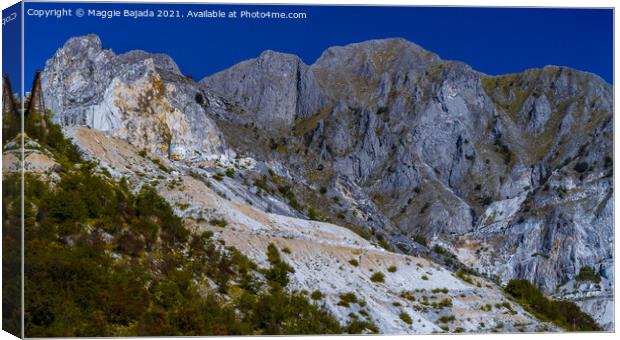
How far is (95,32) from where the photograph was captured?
83.0 feet

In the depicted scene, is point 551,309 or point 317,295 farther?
point 551,309

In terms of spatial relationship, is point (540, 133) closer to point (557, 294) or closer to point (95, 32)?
point (557, 294)

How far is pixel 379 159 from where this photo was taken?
5309 centimetres

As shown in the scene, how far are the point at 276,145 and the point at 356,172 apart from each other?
7.68 meters

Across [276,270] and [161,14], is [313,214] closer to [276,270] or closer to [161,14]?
[276,270]

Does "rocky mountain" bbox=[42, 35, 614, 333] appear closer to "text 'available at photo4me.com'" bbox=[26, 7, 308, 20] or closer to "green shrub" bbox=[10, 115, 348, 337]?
"green shrub" bbox=[10, 115, 348, 337]

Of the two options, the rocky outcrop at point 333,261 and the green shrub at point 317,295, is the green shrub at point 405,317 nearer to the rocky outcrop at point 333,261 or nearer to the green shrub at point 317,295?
the rocky outcrop at point 333,261

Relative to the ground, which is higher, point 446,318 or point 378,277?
point 378,277

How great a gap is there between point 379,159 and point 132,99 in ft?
71.2

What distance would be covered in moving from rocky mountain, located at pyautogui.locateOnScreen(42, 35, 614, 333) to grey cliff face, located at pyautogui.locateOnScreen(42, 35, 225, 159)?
0.23ft

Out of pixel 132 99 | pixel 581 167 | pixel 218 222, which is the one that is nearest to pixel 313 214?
pixel 218 222

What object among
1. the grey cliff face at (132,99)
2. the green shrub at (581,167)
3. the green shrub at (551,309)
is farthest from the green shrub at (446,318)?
the green shrub at (581,167)

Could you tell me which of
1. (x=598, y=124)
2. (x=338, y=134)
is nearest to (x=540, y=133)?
(x=598, y=124)

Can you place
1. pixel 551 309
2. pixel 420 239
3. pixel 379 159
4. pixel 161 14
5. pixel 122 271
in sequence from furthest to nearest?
pixel 379 159 < pixel 420 239 < pixel 551 309 < pixel 161 14 < pixel 122 271
